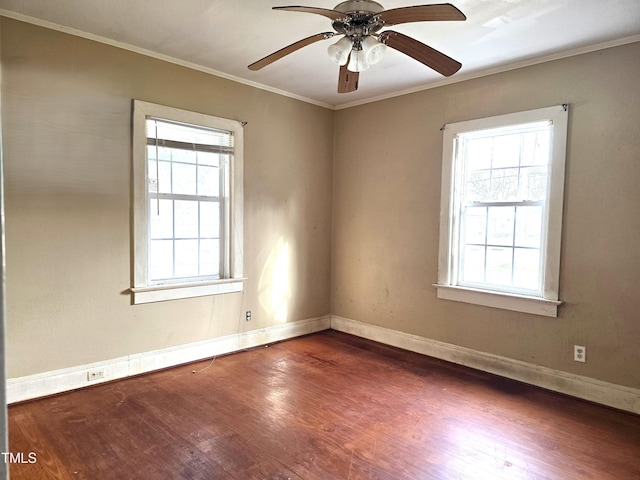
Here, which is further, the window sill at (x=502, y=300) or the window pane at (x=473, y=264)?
the window pane at (x=473, y=264)

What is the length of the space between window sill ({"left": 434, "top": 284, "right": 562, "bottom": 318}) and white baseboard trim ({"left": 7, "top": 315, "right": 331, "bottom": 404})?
1.73 m

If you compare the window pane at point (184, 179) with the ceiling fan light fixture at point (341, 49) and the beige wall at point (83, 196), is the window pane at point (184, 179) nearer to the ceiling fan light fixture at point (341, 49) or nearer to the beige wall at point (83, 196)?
the beige wall at point (83, 196)

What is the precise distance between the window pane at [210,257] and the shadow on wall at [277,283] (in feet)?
1.74

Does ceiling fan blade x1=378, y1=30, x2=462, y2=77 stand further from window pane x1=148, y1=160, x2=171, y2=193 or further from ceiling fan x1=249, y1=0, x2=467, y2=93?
window pane x1=148, y1=160, x2=171, y2=193

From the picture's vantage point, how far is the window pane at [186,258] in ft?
12.5

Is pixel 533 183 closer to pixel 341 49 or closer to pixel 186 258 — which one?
pixel 341 49

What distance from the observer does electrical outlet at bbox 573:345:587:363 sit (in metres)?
3.22

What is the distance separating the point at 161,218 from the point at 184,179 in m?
0.42

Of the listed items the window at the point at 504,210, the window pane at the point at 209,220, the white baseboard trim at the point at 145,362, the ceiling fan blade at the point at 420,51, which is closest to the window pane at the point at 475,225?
the window at the point at 504,210

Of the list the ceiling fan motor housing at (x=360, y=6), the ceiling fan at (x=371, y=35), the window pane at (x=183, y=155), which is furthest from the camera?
the window pane at (x=183, y=155)

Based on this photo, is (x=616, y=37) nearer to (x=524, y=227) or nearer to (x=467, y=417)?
(x=524, y=227)

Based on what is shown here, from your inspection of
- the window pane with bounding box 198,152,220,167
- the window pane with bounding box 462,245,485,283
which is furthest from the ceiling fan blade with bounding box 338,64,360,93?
the window pane with bounding box 462,245,485,283

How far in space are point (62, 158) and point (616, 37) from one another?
4158 mm

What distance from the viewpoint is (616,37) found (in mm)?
2971
